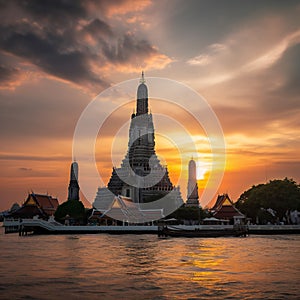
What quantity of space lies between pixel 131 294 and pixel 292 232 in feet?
165

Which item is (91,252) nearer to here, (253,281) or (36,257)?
(36,257)

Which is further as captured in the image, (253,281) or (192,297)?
(253,281)

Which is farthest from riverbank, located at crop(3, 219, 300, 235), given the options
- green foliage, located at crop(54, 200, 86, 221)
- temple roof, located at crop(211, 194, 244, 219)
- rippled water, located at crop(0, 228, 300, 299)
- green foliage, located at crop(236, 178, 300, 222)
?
rippled water, located at crop(0, 228, 300, 299)

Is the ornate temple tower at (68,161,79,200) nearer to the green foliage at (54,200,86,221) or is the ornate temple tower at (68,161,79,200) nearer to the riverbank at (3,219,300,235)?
the green foliage at (54,200,86,221)

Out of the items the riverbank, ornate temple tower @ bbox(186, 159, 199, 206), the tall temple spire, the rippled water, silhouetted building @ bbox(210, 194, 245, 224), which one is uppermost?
the tall temple spire

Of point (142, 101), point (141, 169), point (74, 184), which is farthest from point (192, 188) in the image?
point (74, 184)

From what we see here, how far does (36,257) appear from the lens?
34.4 m

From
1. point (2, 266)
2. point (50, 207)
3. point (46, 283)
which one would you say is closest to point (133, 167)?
point (50, 207)

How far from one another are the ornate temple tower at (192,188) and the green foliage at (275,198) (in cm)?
2672

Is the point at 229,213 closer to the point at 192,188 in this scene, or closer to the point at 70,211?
the point at 192,188

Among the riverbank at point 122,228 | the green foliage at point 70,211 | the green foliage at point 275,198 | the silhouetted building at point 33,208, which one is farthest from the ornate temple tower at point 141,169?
the riverbank at point 122,228

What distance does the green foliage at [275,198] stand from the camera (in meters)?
70.5

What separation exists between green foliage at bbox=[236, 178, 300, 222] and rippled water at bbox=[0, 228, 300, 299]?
3412 centimetres

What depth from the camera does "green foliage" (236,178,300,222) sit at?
70.5 metres
